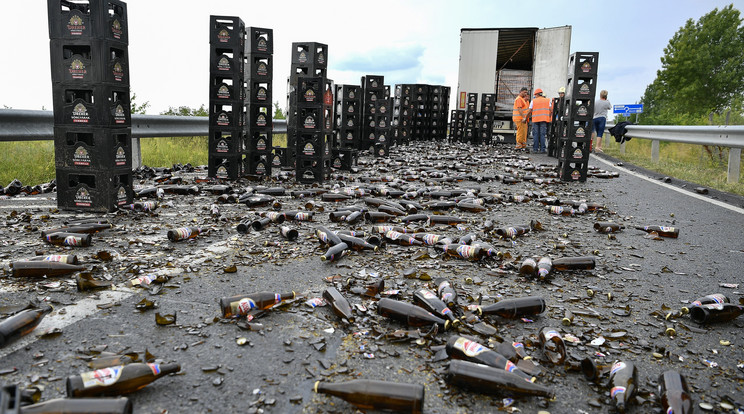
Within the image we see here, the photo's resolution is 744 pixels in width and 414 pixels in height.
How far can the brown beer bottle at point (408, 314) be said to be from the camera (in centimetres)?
314

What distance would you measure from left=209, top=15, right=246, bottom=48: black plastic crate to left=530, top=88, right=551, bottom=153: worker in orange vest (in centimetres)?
1367

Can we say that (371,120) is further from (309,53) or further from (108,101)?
(108,101)

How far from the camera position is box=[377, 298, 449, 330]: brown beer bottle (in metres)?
3.14

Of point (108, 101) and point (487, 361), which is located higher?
point (108, 101)

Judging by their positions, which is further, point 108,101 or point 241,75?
point 241,75

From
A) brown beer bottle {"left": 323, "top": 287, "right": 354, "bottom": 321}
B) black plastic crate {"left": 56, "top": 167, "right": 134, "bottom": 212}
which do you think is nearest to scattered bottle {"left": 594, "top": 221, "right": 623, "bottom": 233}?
brown beer bottle {"left": 323, "top": 287, "right": 354, "bottom": 321}

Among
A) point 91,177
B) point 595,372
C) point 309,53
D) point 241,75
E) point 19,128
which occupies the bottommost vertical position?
point 595,372

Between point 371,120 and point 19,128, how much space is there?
14.2m

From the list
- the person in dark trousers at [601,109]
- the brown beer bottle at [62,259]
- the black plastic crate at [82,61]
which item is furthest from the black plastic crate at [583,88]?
the brown beer bottle at [62,259]

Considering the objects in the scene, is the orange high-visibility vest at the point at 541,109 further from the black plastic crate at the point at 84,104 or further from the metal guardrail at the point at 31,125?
the black plastic crate at the point at 84,104

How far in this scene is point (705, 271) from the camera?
454 cm

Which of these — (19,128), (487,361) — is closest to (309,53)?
(19,128)

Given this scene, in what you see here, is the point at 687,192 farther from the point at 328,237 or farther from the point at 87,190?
the point at 87,190

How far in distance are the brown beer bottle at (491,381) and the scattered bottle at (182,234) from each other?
11.7 ft
